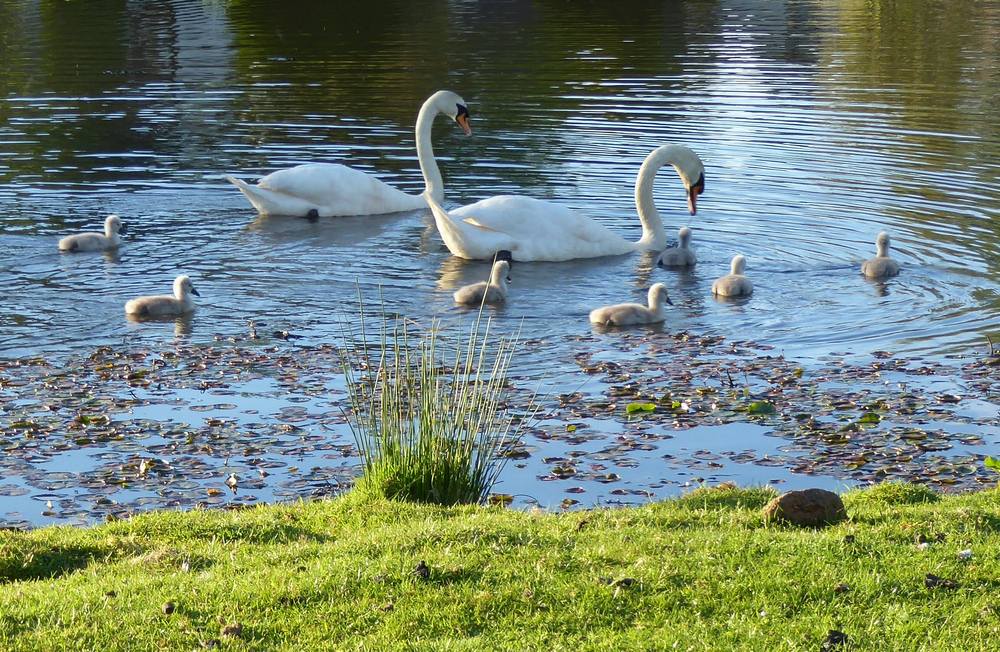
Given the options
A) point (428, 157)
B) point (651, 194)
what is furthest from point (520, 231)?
point (428, 157)

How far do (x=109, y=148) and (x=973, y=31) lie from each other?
33.2m

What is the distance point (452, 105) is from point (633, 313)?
30.5ft

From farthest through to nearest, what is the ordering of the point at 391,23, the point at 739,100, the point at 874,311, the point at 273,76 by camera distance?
the point at 391,23
the point at 273,76
the point at 739,100
the point at 874,311

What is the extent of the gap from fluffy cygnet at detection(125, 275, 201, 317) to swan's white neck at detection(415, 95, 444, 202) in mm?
7538

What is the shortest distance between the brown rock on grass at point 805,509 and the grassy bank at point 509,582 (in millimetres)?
124

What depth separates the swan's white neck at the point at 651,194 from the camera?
20703 millimetres

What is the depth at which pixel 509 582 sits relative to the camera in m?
8.24

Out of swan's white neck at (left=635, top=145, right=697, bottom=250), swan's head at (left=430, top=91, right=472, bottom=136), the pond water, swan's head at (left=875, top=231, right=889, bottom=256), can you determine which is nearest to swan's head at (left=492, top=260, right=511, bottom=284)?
the pond water

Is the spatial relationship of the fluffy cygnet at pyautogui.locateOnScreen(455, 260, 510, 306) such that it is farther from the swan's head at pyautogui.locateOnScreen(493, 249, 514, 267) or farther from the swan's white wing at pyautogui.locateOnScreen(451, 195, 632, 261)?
the swan's white wing at pyautogui.locateOnScreen(451, 195, 632, 261)

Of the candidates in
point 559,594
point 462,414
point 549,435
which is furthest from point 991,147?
point 559,594

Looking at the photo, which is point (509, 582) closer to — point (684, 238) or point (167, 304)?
point (167, 304)

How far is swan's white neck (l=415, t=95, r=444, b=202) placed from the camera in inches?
925

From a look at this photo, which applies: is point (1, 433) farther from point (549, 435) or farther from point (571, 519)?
point (571, 519)

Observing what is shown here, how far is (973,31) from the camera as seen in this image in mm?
49844
